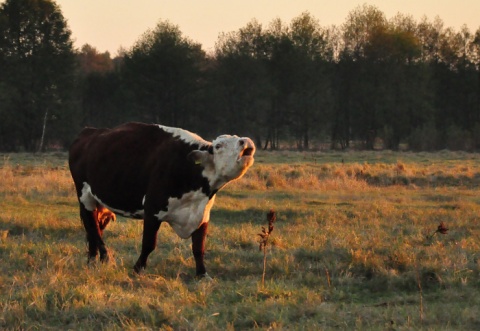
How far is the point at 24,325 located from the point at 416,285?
4192mm

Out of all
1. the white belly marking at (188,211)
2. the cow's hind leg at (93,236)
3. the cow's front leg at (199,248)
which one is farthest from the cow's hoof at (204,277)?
the cow's hind leg at (93,236)

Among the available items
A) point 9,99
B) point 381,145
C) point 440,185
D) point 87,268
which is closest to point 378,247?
point 87,268

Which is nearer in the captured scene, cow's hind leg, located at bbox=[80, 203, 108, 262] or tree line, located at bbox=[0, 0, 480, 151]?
cow's hind leg, located at bbox=[80, 203, 108, 262]

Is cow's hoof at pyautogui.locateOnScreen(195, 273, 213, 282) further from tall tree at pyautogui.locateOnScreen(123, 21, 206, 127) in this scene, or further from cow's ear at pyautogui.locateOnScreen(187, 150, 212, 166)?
tall tree at pyautogui.locateOnScreen(123, 21, 206, 127)

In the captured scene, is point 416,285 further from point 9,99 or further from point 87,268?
point 9,99

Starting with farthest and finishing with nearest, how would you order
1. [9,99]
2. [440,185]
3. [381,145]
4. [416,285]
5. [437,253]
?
[381,145], [9,99], [440,185], [437,253], [416,285]

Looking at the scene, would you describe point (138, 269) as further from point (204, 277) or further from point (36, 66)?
point (36, 66)

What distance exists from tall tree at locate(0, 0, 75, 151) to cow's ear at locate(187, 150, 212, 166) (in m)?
34.7

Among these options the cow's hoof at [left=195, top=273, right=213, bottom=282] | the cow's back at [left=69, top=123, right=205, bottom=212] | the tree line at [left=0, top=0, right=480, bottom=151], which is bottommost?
the cow's hoof at [left=195, top=273, right=213, bottom=282]

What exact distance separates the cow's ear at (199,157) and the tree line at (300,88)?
37.9 meters

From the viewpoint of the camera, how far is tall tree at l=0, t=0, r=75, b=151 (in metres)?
40.7

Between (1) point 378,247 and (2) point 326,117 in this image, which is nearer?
(1) point 378,247

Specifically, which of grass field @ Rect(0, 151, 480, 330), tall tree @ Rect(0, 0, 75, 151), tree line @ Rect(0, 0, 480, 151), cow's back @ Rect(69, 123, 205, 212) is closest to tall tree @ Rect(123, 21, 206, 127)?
tree line @ Rect(0, 0, 480, 151)

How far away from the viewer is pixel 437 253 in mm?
8906
